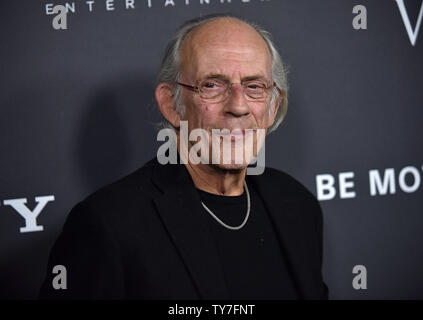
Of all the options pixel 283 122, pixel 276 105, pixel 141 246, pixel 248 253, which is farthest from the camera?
pixel 283 122

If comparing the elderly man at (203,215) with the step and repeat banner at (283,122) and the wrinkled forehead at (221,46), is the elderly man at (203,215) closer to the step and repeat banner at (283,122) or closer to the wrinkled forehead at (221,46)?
the wrinkled forehead at (221,46)

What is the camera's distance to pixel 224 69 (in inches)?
46.2

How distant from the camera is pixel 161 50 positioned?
1558 millimetres

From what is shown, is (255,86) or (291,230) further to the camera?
(291,230)

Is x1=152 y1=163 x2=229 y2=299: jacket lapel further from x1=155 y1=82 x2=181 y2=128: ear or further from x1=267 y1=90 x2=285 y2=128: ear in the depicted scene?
x1=267 y1=90 x2=285 y2=128: ear

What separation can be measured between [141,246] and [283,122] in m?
0.80

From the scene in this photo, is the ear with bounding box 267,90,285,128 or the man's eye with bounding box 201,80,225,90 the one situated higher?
the man's eye with bounding box 201,80,225,90

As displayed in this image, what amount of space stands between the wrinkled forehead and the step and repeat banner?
0.37 metres

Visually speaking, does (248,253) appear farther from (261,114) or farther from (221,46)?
(221,46)

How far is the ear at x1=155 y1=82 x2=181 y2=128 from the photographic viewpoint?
4.17 feet

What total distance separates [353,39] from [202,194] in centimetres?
91

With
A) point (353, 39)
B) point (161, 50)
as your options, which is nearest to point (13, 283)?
point (161, 50)

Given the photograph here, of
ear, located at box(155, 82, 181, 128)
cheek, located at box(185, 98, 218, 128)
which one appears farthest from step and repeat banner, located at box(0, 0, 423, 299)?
cheek, located at box(185, 98, 218, 128)

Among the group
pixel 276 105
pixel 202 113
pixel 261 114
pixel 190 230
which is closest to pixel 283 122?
pixel 276 105
